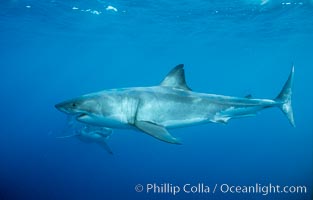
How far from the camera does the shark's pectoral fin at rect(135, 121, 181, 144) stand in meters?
4.05

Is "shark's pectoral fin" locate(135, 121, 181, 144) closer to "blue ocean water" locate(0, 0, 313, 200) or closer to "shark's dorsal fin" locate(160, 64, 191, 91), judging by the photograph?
"shark's dorsal fin" locate(160, 64, 191, 91)

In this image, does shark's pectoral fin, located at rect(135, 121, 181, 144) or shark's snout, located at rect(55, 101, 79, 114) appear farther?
shark's snout, located at rect(55, 101, 79, 114)

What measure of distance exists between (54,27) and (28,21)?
2511 millimetres

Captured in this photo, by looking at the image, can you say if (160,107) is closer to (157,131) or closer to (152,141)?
(157,131)

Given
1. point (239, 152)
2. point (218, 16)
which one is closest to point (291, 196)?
point (218, 16)

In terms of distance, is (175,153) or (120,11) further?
(175,153)

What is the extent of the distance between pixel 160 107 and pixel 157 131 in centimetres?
101

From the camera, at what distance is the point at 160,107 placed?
5.23m

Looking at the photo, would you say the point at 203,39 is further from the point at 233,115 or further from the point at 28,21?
the point at 233,115

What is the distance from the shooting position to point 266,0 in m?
15.1

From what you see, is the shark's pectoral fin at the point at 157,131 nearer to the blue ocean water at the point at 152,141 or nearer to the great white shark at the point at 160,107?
the great white shark at the point at 160,107

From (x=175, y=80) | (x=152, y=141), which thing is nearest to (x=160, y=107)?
(x=175, y=80)

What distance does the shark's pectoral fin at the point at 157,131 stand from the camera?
13.3ft

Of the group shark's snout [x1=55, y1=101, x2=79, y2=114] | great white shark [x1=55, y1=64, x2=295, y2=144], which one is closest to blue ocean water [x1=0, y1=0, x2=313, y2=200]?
great white shark [x1=55, y1=64, x2=295, y2=144]
